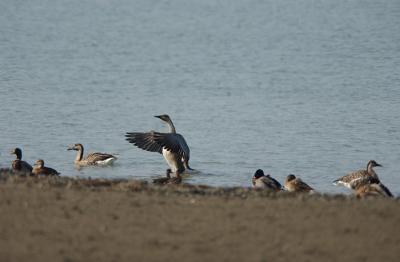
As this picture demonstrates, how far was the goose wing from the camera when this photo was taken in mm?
18359

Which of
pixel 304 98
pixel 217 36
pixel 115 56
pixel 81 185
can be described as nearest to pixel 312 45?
pixel 217 36

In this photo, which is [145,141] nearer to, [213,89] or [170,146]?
[170,146]

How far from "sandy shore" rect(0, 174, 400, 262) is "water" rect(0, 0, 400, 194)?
5.81 meters

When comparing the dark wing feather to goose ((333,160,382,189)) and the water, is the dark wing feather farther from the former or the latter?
goose ((333,160,382,189))

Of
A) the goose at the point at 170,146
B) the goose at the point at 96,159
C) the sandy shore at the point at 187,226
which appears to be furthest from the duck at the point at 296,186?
the goose at the point at 96,159

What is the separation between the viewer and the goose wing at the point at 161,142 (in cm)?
1836

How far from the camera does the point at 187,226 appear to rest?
10094mm

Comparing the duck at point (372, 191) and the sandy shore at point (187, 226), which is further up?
the duck at point (372, 191)

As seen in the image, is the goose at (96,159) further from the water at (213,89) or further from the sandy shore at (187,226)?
the sandy shore at (187,226)

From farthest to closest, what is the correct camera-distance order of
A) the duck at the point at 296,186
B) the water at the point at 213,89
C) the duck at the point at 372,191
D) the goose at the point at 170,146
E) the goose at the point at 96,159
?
the water at the point at 213,89 < the goose at the point at 96,159 < the goose at the point at 170,146 < the duck at the point at 296,186 < the duck at the point at 372,191

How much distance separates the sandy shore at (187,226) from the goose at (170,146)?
20.3ft

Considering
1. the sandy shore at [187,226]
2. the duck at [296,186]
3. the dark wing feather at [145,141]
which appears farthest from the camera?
the dark wing feather at [145,141]

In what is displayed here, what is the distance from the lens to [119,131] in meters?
23.3

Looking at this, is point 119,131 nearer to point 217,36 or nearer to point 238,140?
point 238,140
